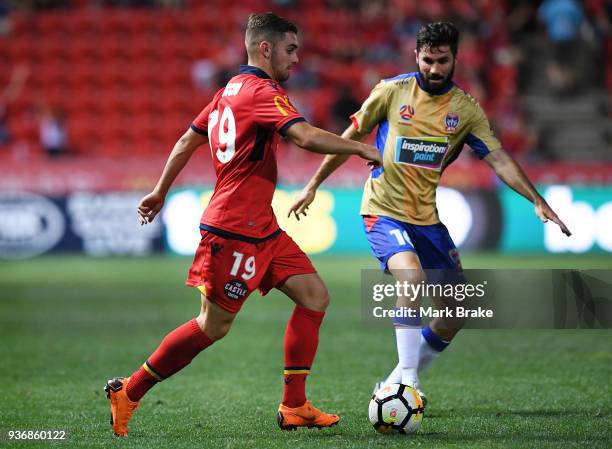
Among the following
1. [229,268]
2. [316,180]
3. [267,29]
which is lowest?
[229,268]

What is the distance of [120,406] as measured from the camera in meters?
5.81

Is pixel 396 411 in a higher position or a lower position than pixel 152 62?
lower

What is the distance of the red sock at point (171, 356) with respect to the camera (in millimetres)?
5770

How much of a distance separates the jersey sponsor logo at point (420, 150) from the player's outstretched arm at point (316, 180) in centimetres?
29

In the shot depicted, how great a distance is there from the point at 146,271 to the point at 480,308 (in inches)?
367

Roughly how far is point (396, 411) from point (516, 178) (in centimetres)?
174

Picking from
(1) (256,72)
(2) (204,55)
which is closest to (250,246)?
(1) (256,72)

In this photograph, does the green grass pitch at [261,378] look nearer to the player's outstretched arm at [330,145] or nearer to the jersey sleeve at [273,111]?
the player's outstretched arm at [330,145]

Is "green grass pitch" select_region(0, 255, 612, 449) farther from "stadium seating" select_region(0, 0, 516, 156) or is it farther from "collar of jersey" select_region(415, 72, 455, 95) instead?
"stadium seating" select_region(0, 0, 516, 156)

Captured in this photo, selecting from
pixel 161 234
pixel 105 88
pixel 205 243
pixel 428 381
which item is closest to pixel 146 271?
pixel 161 234

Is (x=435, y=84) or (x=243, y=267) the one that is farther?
(x=435, y=84)

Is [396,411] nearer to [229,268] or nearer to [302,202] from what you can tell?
[229,268]

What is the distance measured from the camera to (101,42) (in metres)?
21.8

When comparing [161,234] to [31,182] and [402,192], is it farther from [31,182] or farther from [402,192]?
[402,192]
